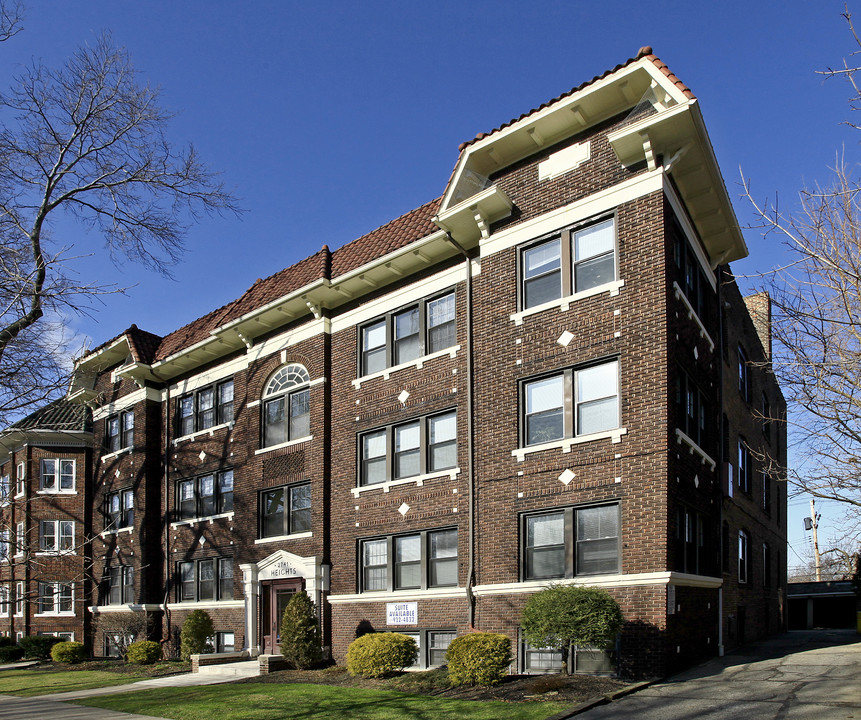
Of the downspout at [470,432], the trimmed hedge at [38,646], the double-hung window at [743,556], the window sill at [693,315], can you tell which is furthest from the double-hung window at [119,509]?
the window sill at [693,315]

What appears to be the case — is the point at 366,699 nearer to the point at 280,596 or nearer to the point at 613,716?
the point at 613,716

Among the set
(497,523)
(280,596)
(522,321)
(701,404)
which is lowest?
(280,596)

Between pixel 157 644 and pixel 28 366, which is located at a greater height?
pixel 28 366

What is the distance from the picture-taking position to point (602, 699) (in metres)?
13.4

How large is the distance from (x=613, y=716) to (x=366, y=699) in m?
5.45

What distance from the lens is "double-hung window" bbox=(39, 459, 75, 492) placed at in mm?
36469

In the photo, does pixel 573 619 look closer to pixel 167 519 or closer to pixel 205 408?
pixel 205 408

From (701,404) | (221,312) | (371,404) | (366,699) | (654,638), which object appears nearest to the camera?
(654,638)

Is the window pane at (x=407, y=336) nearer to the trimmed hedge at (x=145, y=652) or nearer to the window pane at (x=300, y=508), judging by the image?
A: the window pane at (x=300, y=508)

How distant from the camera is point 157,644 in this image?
2698 cm

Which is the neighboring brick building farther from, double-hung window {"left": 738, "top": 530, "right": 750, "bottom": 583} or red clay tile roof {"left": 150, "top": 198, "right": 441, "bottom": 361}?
double-hung window {"left": 738, "top": 530, "right": 750, "bottom": 583}

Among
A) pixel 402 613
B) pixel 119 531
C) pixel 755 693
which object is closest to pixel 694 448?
pixel 755 693

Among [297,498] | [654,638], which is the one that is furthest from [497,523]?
[297,498]

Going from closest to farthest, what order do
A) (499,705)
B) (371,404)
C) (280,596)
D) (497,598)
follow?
(499,705), (497,598), (371,404), (280,596)
